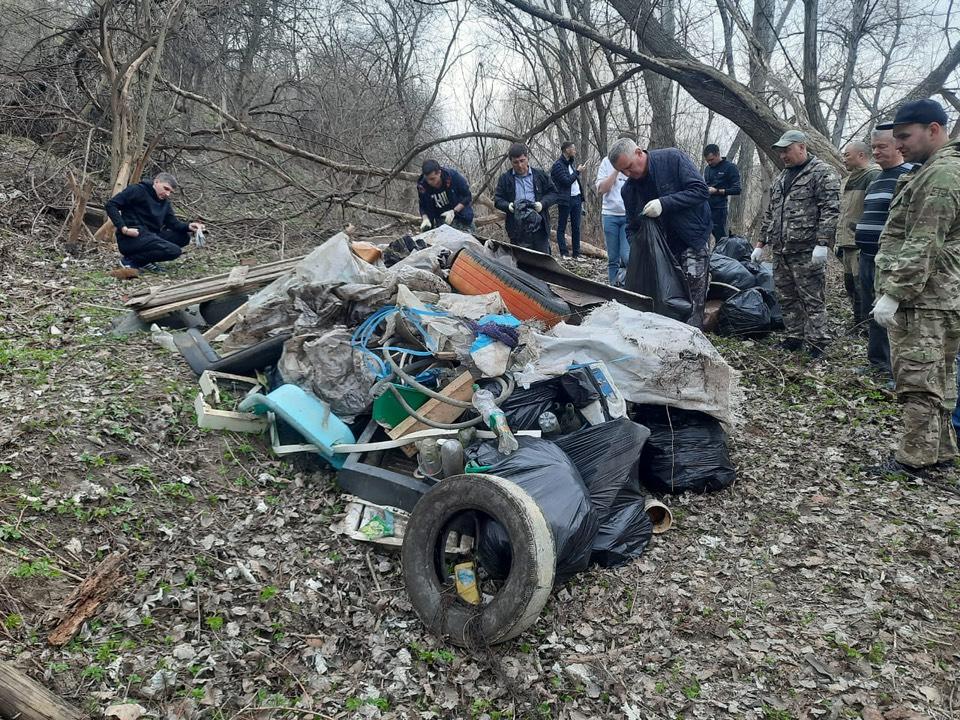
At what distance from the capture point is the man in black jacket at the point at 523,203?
7211mm

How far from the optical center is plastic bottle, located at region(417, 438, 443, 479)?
3295 millimetres

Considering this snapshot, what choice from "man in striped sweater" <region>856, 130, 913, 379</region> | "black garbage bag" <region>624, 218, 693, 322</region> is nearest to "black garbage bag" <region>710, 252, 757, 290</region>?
"man in striped sweater" <region>856, 130, 913, 379</region>

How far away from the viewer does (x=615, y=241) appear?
690 cm

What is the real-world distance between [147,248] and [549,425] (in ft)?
16.5

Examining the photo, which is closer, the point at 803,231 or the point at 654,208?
the point at 654,208

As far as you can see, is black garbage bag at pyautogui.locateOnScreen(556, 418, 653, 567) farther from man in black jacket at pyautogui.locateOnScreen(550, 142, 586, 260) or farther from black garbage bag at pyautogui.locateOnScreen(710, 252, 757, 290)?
man in black jacket at pyautogui.locateOnScreen(550, 142, 586, 260)

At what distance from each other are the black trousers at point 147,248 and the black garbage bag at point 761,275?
572 cm

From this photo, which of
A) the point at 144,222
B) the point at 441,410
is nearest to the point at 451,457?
the point at 441,410

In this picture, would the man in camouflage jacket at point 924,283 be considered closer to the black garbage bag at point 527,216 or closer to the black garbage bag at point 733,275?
the black garbage bag at point 733,275

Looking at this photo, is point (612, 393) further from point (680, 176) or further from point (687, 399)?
point (680, 176)

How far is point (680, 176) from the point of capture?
4.73 meters

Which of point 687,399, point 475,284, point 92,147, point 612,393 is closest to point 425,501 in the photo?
point 612,393

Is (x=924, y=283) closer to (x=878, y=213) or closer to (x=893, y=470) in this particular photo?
(x=893, y=470)

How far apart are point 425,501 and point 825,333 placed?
3.87 metres
